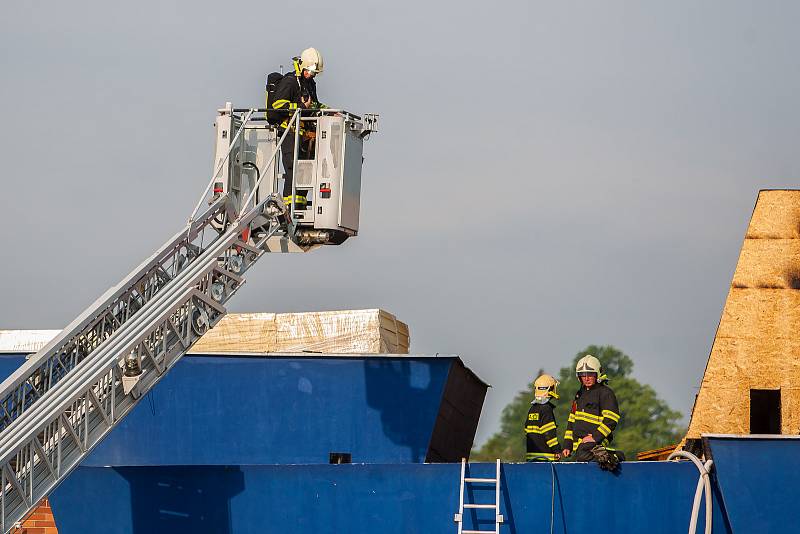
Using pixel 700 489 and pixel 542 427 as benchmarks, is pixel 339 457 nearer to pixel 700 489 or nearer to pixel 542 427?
pixel 542 427

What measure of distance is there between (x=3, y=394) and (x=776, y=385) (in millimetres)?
9319

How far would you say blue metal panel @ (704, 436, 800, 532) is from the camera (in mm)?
16188

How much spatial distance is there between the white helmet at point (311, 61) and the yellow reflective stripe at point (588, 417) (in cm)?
539

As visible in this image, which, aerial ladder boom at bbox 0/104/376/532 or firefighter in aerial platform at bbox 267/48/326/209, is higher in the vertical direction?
firefighter in aerial platform at bbox 267/48/326/209

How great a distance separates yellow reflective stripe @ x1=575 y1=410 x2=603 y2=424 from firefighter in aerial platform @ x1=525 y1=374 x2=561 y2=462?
571 millimetres

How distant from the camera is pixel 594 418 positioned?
54.3 ft

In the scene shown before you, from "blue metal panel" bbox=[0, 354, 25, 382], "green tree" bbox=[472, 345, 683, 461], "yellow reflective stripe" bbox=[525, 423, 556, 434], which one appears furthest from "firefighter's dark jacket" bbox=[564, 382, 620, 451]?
"green tree" bbox=[472, 345, 683, 461]

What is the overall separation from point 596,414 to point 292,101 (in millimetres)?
5365

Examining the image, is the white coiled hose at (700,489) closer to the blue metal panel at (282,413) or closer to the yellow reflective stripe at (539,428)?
the yellow reflective stripe at (539,428)

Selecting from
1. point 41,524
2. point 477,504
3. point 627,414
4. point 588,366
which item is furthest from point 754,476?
point 627,414

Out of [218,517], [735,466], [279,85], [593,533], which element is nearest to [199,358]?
A: [218,517]

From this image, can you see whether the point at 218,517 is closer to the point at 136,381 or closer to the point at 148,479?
the point at 148,479

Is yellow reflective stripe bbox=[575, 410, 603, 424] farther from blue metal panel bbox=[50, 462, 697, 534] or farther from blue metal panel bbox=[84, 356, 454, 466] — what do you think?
blue metal panel bbox=[84, 356, 454, 466]

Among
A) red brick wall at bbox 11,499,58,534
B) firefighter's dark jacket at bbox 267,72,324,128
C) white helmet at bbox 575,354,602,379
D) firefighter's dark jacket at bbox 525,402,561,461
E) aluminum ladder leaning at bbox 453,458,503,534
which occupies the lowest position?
red brick wall at bbox 11,499,58,534
